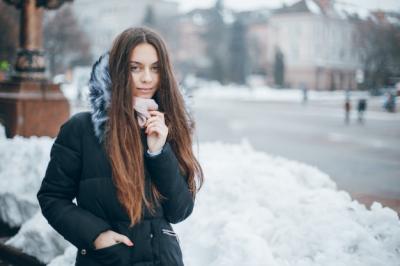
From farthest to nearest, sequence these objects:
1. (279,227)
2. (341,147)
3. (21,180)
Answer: (341,147), (21,180), (279,227)

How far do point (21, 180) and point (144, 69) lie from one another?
12.6ft

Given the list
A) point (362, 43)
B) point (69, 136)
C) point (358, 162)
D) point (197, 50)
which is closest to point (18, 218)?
point (69, 136)

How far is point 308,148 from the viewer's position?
14.6 meters

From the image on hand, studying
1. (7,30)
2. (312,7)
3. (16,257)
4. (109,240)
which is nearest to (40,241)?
(16,257)

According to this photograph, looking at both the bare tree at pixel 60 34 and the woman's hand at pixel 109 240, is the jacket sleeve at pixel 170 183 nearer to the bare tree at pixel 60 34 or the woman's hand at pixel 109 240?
the woman's hand at pixel 109 240

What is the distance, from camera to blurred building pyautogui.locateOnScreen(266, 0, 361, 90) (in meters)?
70.9

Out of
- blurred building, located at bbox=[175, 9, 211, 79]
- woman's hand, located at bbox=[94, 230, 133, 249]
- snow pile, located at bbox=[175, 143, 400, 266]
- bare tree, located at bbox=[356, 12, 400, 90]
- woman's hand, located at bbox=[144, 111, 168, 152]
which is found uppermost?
blurred building, located at bbox=[175, 9, 211, 79]

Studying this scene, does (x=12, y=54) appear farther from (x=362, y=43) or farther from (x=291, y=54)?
(x=291, y=54)

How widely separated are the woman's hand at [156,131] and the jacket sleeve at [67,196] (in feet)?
1.10

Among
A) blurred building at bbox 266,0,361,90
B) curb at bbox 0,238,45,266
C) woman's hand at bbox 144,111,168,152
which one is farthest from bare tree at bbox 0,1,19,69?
blurred building at bbox 266,0,361,90

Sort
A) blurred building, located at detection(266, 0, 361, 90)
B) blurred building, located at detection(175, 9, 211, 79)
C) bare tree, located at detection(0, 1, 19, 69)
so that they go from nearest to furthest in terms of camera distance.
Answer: bare tree, located at detection(0, 1, 19, 69)
blurred building, located at detection(266, 0, 361, 90)
blurred building, located at detection(175, 9, 211, 79)

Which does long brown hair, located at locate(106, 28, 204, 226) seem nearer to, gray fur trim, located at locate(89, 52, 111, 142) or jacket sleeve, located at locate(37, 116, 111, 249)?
gray fur trim, located at locate(89, 52, 111, 142)

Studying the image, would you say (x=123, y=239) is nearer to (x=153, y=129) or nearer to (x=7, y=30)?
(x=153, y=129)

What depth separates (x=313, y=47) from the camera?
7669 centimetres
